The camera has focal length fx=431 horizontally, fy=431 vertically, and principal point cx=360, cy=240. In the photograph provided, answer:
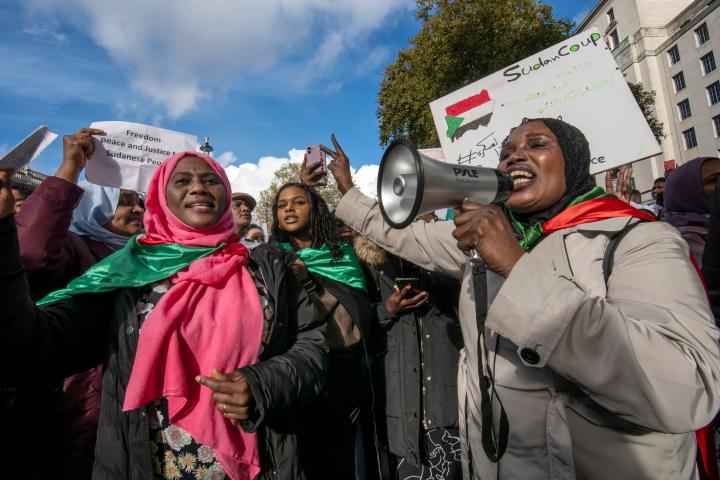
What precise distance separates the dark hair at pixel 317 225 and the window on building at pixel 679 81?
40.9 m

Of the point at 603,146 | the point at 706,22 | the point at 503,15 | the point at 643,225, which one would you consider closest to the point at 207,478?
the point at 643,225

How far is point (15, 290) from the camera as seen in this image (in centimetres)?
140

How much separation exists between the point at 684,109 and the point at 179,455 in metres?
43.3

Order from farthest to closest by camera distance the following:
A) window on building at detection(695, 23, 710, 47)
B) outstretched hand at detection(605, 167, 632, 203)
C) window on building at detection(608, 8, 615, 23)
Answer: window on building at detection(608, 8, 615, 23)
window on building at detection(695, 23, 710, 47)
outstretched hand at detection(605, 167, 632, 203)

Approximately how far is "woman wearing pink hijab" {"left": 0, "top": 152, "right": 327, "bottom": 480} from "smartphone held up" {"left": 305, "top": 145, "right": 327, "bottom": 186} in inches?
40.0

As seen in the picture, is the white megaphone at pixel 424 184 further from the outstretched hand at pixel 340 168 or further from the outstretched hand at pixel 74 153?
the outstretched hand at pixel 74 153

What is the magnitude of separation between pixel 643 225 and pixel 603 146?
1359 millimetres

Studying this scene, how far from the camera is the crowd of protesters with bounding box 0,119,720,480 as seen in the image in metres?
1.20

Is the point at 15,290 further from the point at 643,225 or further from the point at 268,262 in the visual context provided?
the point at 643,225

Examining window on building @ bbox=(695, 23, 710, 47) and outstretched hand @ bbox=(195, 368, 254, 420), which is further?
window on building @ bbox=(695, 23, 710, 47)

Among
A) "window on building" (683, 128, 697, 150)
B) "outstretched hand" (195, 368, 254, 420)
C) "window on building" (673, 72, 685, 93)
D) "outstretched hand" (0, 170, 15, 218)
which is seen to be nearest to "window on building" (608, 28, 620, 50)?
"window on building" (673, 72, 685, 93)

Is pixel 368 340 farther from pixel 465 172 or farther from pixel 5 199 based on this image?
pixel 5 199

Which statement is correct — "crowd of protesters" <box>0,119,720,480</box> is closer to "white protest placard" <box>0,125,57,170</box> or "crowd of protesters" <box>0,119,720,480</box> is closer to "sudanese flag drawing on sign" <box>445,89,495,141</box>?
"white protest placard" <box>0,125,57,170</box>

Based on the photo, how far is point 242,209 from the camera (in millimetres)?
4867
